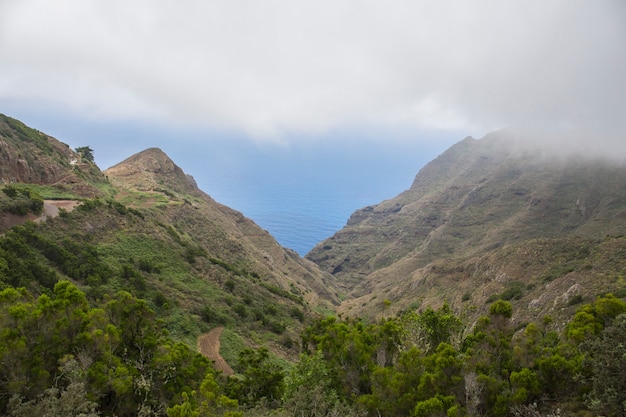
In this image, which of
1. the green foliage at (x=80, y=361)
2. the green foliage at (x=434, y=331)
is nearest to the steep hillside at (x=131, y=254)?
the green foliage at (x=80, y=361)

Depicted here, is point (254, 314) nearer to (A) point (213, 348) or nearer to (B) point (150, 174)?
(A) point (213, 348)

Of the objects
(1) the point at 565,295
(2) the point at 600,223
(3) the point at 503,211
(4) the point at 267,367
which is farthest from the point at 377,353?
(3) the point at 503,211

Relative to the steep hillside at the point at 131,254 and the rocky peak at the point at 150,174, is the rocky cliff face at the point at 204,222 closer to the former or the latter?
the rocky peak at the point at 150,174

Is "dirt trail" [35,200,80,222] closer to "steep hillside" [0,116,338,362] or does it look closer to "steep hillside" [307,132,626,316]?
"steep hillside" [0,116,338,362]

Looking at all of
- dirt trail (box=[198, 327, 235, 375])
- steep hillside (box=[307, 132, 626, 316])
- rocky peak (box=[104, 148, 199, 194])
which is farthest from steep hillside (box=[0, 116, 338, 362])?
steep hillside (box=[307, 132, 626, 316])

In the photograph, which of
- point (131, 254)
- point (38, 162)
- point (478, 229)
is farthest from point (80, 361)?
point (478, 229)

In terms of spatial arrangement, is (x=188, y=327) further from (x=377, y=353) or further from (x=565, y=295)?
(x=565, y=295)
